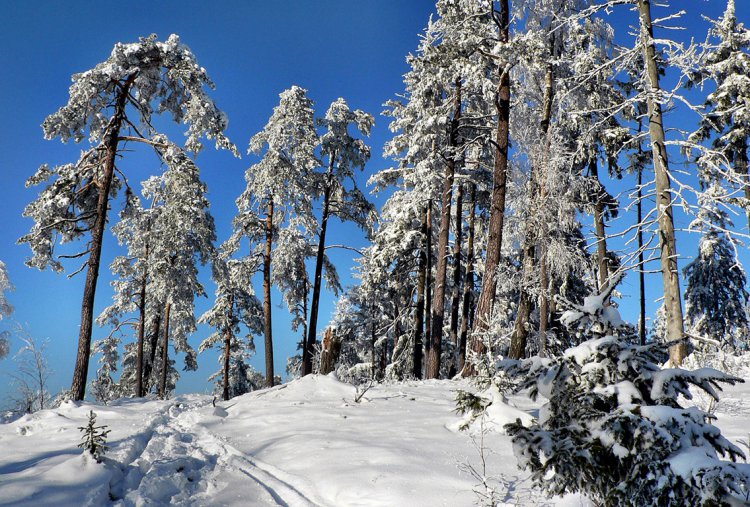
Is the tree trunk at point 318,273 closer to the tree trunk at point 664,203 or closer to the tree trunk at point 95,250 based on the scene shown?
the tree trunk at point 95,250

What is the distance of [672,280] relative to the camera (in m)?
8.27

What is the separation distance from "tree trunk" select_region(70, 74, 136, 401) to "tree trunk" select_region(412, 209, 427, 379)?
11154 millimetres

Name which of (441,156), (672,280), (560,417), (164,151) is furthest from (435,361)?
(560,417)

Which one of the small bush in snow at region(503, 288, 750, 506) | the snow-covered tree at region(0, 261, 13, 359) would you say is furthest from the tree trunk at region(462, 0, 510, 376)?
the snow-covered tree at region(0, 261, 13, 359)

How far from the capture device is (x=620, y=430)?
2.76 m

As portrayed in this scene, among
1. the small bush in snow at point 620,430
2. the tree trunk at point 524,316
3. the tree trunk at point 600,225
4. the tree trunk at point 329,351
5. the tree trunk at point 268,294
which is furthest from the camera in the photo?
the tree trunk at point 268,294

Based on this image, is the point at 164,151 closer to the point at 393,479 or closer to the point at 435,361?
the point at 435,361

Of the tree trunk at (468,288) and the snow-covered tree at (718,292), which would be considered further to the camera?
the snow-covered tree at (718,292)

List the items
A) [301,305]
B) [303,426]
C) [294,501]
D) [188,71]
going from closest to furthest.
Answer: [294,501], [303,426], [188,71], [301,305]

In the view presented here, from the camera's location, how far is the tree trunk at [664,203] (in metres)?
8.21

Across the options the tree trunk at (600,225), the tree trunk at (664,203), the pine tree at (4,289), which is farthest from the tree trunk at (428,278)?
the pine tree at (4,289)

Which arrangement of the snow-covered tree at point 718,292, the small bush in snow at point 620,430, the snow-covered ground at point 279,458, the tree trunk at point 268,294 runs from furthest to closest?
the snow-covered tree at point 718,292
the tree trunk at point 268,294
the snow-covered ground at point 279,458
the small bush in snow at point 620,430

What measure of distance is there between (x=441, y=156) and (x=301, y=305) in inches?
427

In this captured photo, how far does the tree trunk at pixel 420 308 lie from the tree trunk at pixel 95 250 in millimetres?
11154
